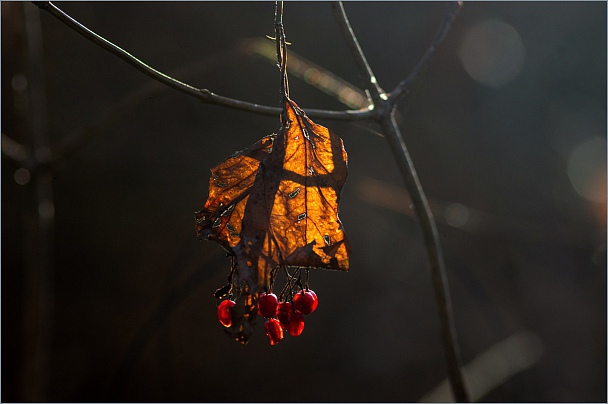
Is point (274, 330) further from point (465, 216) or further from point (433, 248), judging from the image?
point (465, 216)

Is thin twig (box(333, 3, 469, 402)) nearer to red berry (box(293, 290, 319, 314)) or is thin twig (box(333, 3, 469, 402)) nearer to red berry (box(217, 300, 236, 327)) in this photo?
red berry (box(293, 290, 319, 314))

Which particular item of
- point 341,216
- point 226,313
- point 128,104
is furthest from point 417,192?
point 341,216

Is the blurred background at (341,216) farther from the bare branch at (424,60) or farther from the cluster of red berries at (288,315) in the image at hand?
the cluster of red berries at (288,315)

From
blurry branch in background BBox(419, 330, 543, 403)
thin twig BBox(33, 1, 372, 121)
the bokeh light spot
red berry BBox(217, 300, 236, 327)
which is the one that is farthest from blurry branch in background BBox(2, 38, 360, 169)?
the bokeh light spot

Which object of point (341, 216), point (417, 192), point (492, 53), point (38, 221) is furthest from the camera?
point (492, 53)

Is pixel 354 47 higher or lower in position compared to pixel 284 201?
higher

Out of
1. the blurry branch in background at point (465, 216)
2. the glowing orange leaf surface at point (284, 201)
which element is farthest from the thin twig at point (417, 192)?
the blurry branch in background at point (465, 216)

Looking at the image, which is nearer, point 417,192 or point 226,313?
point 226,313

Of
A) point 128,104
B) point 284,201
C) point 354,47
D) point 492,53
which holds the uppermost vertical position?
point 492,53
